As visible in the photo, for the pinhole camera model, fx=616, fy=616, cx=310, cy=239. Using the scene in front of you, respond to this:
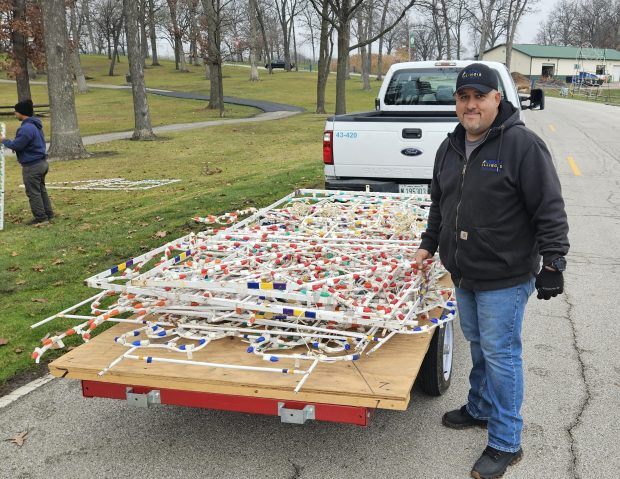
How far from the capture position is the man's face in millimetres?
3170

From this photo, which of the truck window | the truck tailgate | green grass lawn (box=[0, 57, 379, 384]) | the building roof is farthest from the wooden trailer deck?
the building roof

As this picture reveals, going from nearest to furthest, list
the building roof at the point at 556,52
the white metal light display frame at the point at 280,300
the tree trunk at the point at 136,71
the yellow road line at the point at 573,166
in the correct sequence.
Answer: the white metal light display frame at the point at 280,300, the yellow road line at the point at 573,166, the tree trunk at the point at 136,71, the building roof at the point at 556,52

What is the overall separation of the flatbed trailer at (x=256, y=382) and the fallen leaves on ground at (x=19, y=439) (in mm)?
682

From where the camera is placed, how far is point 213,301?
142 inches

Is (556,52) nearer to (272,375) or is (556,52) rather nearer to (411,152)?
(411,152)

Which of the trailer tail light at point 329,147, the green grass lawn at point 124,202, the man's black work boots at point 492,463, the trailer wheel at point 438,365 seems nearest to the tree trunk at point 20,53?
the green grass lawn at point 124,202

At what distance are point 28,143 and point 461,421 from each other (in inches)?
323

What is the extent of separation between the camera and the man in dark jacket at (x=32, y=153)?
9.44 m

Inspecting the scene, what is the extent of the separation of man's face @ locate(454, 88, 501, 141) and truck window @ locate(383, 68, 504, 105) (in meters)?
6.55

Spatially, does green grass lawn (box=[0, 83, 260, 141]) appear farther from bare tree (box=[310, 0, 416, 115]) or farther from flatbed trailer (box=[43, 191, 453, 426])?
flatbed trailer (box=[43, 191, 453, 426])

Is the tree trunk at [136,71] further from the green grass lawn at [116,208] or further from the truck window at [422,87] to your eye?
the truck window at [422,87]

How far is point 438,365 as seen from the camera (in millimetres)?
3990

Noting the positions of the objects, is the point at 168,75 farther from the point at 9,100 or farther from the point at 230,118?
the point at 230,118

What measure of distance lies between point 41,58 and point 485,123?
36301 mm
